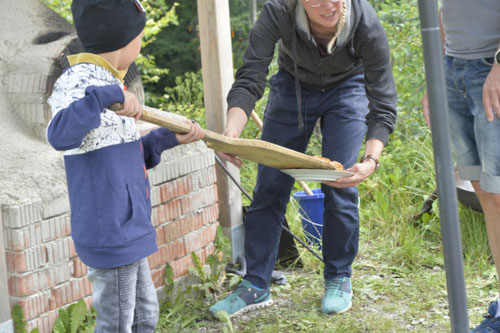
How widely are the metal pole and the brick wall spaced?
190cm

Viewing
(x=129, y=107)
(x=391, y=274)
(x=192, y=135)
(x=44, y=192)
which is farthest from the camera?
(x=391, y=274)

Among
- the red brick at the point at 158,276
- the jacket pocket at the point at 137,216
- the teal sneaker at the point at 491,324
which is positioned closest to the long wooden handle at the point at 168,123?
the jacket pocket at the point at 137,216

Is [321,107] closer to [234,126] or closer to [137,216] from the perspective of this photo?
[234,126]

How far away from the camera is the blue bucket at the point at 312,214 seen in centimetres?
466

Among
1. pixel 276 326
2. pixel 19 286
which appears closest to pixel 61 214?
pixel 19 286

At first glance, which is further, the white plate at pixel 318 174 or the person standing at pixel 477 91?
the white plate at pixel 318 174

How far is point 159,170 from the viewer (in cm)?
355

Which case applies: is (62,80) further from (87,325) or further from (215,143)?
(87,325)

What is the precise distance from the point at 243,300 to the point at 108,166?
1632 millimetres

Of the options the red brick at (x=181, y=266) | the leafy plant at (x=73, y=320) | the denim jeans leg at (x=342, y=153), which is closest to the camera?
the leafy plant at (x=73, y=320)

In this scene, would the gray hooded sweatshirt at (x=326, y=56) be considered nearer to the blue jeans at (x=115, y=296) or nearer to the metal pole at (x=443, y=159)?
the blue jeans at (x=115, y=296)

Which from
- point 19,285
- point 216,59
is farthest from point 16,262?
point 216,59

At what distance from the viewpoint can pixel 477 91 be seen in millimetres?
2834

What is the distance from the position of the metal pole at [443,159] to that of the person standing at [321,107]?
150 centimetres
